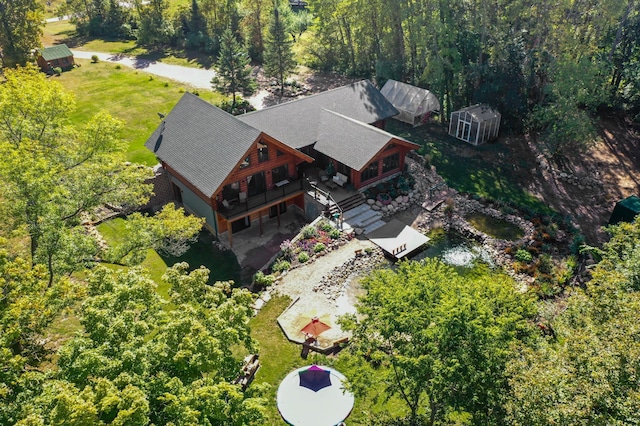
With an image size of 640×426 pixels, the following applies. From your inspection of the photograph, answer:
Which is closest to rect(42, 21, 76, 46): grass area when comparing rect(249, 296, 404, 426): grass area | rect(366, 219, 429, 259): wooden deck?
rect(366, 219, 429, 259): wooden deck

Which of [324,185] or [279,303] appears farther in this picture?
[324,185]

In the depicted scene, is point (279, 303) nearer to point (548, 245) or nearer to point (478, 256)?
point (478, 256)

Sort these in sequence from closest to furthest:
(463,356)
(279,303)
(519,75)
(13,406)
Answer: (13,406), (463,356), (279,303), (519,75)

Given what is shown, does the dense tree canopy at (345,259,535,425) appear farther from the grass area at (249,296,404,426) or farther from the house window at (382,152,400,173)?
the house window at (382,152,400,173)

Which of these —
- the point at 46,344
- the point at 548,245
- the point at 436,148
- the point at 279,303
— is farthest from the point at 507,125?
the point at 46,344

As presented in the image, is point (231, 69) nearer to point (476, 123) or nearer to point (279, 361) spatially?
point (476, 123)

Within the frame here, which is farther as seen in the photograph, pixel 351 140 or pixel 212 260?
pixel 351 140

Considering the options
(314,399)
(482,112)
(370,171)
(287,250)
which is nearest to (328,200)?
(370,171)
